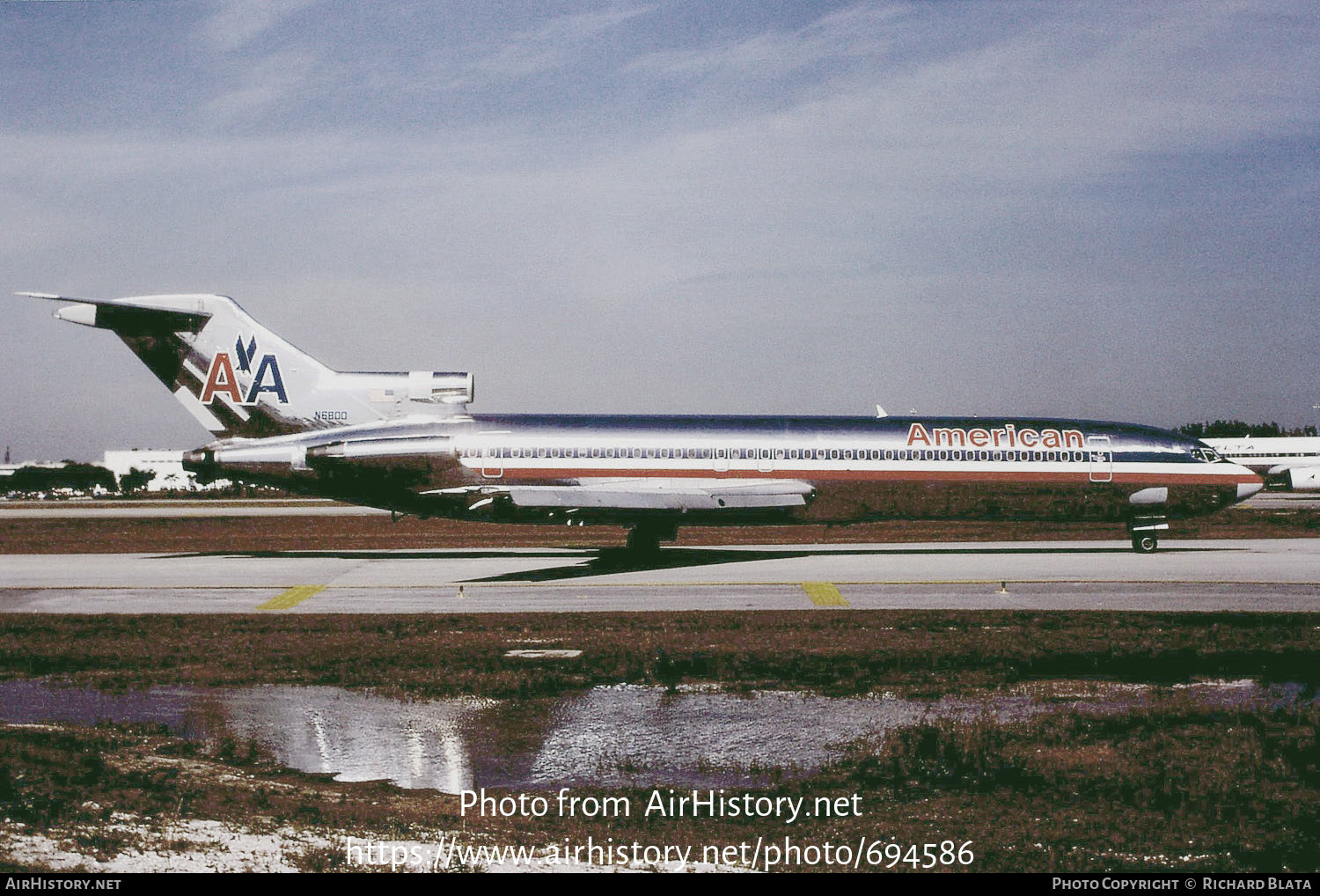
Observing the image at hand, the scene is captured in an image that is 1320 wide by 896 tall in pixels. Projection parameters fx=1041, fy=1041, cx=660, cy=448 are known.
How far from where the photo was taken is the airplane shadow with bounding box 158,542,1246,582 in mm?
28203

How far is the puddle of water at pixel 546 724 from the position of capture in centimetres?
944

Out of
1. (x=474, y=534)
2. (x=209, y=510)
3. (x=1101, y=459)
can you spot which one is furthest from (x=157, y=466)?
(x=1101, y=459)

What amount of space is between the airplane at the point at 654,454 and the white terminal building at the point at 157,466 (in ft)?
321

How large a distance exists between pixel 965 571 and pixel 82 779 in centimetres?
2070

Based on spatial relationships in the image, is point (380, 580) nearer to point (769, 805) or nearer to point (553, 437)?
point (553, 437)

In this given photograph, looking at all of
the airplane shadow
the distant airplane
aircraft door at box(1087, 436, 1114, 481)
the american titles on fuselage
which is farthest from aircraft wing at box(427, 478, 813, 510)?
the distant airplane

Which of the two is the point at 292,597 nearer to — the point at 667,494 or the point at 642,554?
the point at 667,494

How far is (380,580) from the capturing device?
25.0 meters

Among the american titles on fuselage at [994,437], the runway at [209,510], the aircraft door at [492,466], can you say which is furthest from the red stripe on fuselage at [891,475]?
the runway at [209,510]

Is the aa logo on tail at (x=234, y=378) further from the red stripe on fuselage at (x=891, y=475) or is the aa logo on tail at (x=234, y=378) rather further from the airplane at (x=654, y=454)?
the red stripe on fuselage at (x=891, y=475)

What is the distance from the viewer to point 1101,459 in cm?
2939

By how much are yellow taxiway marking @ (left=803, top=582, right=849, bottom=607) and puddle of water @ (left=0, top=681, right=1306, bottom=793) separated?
7750 millimetres

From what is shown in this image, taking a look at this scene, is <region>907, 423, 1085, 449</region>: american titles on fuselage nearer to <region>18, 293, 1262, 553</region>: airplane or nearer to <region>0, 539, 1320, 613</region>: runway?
<region>18, 293, 1262, 553</region>: airplane
